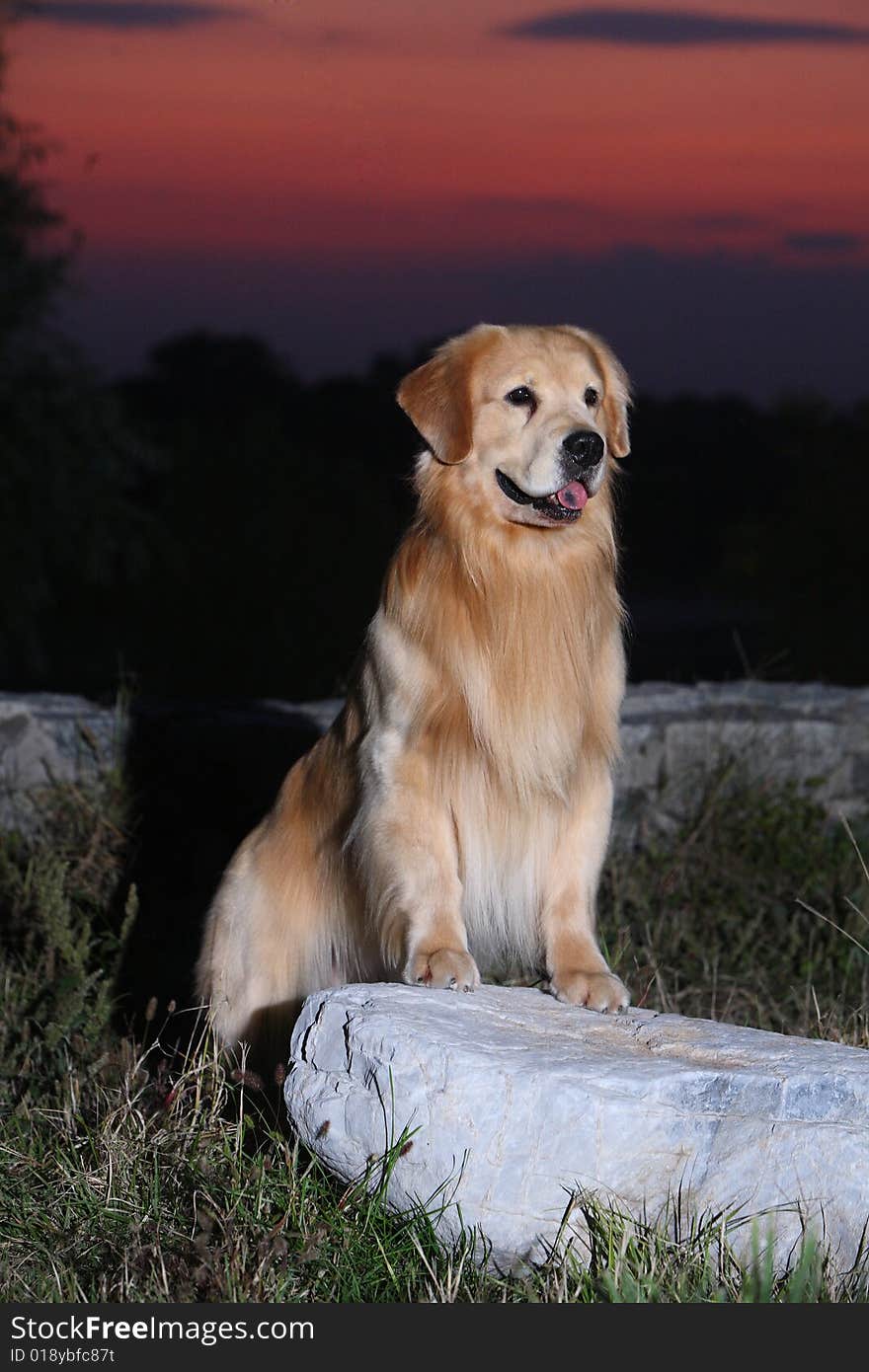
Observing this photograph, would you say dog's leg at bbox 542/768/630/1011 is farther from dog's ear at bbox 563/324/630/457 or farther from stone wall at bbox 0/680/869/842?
stone wall at bbox 0/680/869/842

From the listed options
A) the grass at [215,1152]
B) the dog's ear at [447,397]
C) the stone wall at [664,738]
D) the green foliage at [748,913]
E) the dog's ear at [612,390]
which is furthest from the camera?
the stone wall at [664,738]

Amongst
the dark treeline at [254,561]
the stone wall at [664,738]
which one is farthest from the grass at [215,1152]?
the dark treeline at [254,561]

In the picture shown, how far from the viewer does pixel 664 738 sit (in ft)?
23.1

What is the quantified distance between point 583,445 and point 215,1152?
1.82 m

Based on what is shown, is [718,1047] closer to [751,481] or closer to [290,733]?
[290,733]

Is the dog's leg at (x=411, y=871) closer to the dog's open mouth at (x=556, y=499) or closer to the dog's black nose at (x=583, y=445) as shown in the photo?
the dog's open mouth at (x=556, y=499)

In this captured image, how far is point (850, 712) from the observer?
7.65m

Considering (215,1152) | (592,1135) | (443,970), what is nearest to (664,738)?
(443,970)

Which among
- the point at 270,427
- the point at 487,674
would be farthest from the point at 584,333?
the point at 270,427

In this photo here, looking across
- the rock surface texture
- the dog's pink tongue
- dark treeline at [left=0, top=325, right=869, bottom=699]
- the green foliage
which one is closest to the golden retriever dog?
the dog's pink tongue

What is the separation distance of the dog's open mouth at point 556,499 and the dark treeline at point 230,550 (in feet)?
18.9

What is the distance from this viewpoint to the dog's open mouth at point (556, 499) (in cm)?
390

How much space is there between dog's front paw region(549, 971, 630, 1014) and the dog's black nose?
1217 mm

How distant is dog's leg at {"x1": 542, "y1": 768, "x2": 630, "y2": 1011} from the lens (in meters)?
3.94
